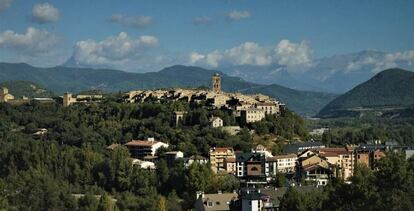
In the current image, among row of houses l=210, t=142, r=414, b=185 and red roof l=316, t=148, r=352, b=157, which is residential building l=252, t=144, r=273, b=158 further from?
red roof l=316, t=148, r=352, b=157

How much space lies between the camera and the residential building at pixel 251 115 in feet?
113

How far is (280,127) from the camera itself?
112 feet

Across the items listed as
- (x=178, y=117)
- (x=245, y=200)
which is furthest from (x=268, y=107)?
(x=245, y=200)

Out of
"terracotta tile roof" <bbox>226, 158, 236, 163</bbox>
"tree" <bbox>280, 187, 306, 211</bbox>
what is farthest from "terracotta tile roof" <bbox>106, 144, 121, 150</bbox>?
"tree" <bbox>280, 187, 306, 211</bbox>

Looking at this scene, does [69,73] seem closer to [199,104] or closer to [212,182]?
[199,104]

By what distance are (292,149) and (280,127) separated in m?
2.44

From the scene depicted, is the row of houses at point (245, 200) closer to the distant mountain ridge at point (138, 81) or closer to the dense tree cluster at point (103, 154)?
the dense tree cluster at point (103, 154)

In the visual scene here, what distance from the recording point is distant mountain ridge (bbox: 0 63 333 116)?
140 meters

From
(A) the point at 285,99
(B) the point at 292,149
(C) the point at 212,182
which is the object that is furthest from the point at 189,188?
(A) the point at 285,99

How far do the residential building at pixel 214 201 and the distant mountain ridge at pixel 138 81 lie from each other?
341 feet

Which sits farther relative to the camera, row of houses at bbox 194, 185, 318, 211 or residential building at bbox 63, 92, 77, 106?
residential building at bbox 63, 92, 77, 106

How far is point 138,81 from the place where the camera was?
151750 millimetres

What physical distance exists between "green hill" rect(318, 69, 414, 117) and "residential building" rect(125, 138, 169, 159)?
2313 inches

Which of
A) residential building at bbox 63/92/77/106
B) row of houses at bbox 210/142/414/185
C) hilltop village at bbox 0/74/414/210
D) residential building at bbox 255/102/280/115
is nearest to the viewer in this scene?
hilltop village at bbox 0/74/414/210
